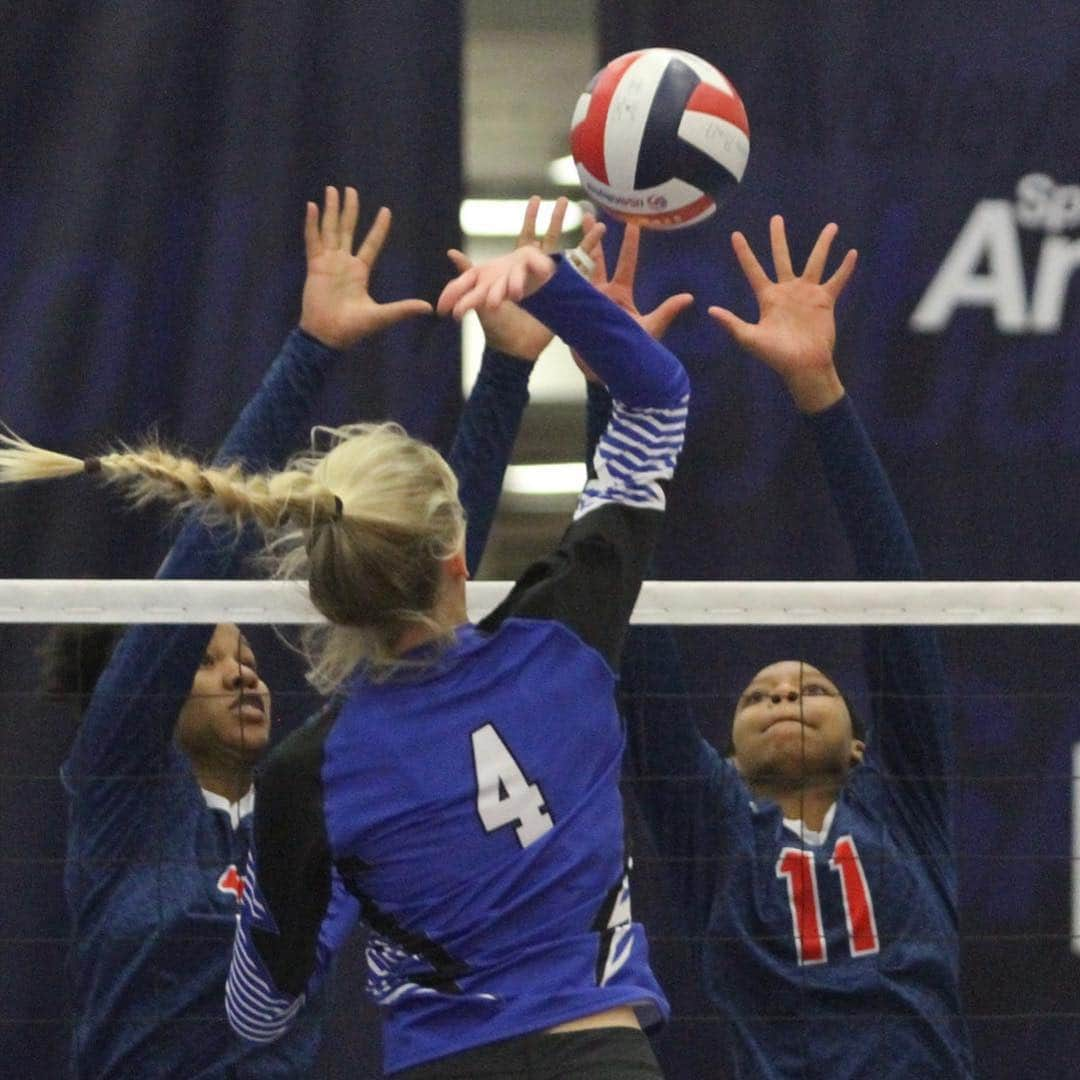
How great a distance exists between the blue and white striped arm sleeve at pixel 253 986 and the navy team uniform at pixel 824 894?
138cm

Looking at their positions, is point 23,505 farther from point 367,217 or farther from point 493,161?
point 493,161

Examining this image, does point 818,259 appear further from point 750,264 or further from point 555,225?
point 555,225

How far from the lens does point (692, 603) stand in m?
3.35

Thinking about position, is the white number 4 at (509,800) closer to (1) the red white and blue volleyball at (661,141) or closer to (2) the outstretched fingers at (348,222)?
(1) the red white and blue volleyball at (661,141)

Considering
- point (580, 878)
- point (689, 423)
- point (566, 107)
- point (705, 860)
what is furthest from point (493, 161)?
point (580, 878)

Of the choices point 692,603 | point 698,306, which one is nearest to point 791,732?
point 692,603

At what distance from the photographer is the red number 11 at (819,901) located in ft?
11.8

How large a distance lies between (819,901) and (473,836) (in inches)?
66.5

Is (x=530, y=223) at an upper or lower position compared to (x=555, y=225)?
upper

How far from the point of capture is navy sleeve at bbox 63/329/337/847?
3.46 m

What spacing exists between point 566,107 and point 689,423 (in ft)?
2.15

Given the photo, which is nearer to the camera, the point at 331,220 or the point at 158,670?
the point at 158,670

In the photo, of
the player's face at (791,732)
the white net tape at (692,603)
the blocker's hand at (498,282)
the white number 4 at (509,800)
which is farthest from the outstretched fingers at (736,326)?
the white number 4 at (509,800)

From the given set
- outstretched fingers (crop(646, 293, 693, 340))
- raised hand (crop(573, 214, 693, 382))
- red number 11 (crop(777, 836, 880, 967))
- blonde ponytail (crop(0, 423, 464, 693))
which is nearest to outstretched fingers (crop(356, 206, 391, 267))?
raised hand (crop(573, 214, 693, 382))
